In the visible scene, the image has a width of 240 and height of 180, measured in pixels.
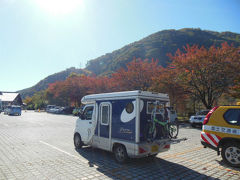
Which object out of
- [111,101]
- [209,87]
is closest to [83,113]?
[111,101]

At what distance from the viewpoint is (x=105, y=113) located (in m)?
7.02

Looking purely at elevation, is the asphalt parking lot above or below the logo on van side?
below

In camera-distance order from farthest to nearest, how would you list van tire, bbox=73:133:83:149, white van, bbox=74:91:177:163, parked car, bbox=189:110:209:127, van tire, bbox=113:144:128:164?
parked car, bbox=189:110:209:127 → van tire, bbox=73:133:83:149 → van tire, bbox=113:144:128:164 → white van, bbox=74:91:177:163

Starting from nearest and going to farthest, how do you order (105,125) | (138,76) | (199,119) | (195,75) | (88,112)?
(105,125) < (88,112) < (199,119) < (195,75) < (138,76)

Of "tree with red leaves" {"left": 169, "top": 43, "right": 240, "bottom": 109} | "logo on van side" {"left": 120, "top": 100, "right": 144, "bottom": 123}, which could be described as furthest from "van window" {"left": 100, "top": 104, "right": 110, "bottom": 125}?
"tree with red leaves" {"left": 169, "top": 43, "right": 240, "bottom": 109}

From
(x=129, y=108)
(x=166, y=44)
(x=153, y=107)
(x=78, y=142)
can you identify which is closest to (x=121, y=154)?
(x=129, y=108)

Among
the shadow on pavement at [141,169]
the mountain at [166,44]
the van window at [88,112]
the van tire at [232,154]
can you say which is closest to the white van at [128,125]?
the van window at [88,112]

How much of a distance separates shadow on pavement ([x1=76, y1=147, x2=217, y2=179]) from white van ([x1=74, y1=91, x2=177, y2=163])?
0.35m

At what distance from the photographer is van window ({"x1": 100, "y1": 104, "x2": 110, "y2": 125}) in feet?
22.6

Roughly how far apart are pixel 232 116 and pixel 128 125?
358 cm

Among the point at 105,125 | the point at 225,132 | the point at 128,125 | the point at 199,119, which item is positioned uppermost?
the point at 128,125

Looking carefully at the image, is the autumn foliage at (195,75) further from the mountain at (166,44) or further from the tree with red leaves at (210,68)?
the mountain at (166,44)

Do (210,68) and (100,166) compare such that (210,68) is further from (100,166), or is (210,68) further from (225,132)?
(100,166)

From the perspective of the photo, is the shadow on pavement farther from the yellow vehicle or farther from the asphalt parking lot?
the yellow vehicle
